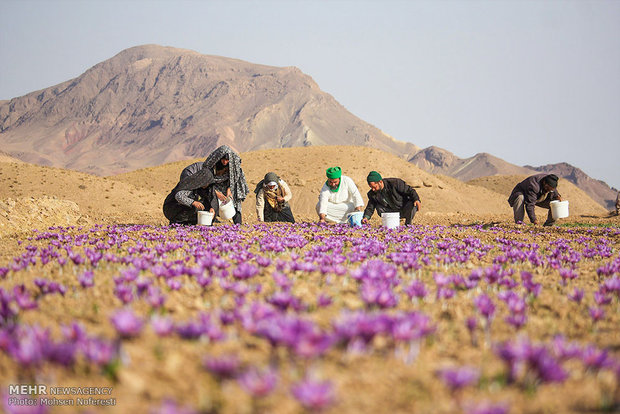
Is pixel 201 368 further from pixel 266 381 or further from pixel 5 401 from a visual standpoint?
pixel 5 401

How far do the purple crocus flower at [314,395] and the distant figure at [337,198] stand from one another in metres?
10.5

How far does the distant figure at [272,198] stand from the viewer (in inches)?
537

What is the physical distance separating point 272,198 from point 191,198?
350cm

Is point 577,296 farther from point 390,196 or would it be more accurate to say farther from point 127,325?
→ point 390,196

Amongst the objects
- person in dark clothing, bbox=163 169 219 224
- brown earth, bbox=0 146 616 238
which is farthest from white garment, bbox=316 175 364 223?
brown earth, bbox=0 146 616 238

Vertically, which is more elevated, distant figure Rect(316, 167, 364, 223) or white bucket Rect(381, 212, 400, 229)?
distant figure Rect(316, 167, 364, 223)

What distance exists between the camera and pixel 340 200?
13.7 m

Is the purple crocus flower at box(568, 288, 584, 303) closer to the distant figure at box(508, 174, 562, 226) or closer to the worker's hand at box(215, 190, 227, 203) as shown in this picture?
the worker's hand at box(215, 190, 227, 203)

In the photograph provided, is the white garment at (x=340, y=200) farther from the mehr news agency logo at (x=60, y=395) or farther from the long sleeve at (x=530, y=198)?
the mehr news agency logo at (x=60, y=395)

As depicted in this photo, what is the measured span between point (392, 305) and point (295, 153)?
53.9 meters

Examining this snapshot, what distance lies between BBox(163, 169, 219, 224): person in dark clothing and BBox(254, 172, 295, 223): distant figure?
2.03 meters

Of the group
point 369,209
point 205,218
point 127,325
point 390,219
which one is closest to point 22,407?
point 127,325

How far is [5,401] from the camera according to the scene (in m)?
1.81

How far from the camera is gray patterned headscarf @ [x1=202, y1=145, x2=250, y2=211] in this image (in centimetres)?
1131
